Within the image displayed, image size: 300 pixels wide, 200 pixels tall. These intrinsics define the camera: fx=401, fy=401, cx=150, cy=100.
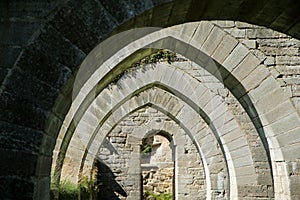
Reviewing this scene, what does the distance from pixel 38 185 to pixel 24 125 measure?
0.34m

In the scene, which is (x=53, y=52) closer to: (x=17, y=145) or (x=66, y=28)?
(x=66, y=28)

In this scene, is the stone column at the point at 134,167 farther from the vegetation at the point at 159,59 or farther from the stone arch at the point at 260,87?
the stone arch at the point at 260,87

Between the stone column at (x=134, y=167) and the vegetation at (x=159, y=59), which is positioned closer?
the vegetation at (x=159, y=59)

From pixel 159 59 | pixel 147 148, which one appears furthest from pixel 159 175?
pixel 159 59

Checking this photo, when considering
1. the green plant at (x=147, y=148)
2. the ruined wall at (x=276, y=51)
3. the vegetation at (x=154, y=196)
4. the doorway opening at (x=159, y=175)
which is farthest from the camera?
the green plant at (x=147, y=148)

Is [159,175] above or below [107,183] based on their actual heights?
above

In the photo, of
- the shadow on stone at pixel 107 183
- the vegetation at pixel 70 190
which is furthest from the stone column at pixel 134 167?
the vegetation at pixel 70 190

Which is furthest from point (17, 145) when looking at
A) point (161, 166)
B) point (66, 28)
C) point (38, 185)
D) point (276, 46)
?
point (161, 166)

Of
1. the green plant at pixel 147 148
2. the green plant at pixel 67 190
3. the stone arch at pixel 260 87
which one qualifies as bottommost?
the green plant at pixel 67 190

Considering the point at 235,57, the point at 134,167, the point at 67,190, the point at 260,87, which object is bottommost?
the point at 67,190

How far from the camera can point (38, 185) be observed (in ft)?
6.92

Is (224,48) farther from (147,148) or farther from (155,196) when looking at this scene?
(147,148)

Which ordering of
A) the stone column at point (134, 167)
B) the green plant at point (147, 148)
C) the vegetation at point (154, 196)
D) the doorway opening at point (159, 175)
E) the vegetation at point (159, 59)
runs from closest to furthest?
the vegetation at point (159, 59) → the stone column at point (134, 167) → the vegetation at point (154, 196) → the doorway opening at point (159, 175) → the green plant at point (147, 148)

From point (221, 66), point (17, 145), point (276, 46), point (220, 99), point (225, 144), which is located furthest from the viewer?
point (220, 99)
